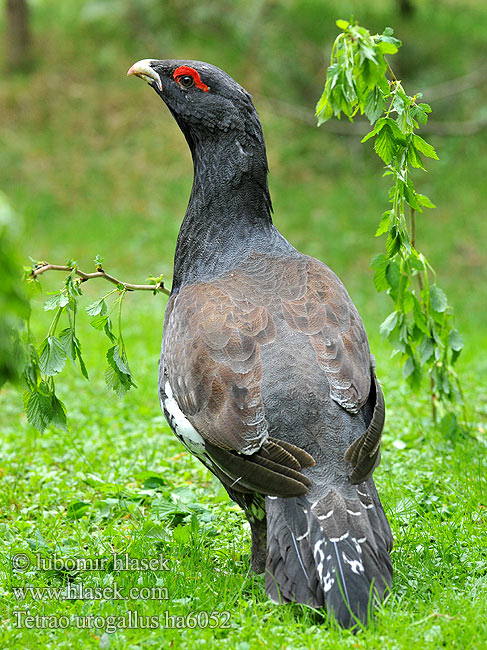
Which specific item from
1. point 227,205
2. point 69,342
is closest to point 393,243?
point 227,205

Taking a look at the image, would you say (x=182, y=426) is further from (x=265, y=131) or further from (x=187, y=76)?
(x=265, y=131)

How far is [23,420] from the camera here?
693 centimetres

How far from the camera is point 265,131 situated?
15852 mm

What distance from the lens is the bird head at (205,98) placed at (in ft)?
15.0

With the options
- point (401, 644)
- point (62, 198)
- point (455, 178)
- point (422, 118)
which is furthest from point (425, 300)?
point (62, 198)

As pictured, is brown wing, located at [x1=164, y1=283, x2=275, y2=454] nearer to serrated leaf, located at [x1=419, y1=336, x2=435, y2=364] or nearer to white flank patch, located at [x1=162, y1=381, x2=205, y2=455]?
white flank patch, located at [x1=162, y1=381, x2=205, y2=455]

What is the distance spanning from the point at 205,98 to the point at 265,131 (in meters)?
11.5

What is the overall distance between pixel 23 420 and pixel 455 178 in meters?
9.75

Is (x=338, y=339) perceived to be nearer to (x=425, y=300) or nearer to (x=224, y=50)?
(x=425, y=300)

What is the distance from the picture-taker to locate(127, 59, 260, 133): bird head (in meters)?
4.58

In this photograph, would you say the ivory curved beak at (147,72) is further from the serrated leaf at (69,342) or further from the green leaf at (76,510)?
the green leaf at (76,510)

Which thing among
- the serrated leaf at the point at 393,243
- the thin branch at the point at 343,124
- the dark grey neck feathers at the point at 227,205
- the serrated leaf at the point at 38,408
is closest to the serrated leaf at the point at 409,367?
the serrated leaf at the point at 393,243

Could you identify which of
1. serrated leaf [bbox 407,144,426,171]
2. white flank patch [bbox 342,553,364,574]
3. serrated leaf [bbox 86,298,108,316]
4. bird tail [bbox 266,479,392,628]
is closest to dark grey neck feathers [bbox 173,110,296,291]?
serrated leaf [bbox 86,298,108,316]

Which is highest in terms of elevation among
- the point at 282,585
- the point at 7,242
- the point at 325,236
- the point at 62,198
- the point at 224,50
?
the point at 224,50
